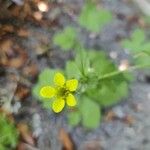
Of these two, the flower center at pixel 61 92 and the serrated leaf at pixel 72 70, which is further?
the serrated leaf at pixel 72 70

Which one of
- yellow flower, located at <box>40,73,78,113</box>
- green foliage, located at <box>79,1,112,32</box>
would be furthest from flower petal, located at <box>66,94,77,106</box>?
green foliage, located at <box>79,1,112,32</box>

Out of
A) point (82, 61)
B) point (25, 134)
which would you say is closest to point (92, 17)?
point (82, 61)

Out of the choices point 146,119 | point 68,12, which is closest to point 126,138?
point 146,119

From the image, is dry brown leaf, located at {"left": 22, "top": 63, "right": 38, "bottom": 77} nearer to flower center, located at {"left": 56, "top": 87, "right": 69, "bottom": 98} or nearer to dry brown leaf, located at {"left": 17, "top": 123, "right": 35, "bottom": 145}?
dry brown leaf, located at {"left": 17, "top": 123, "right": 35, "bottom": 145}

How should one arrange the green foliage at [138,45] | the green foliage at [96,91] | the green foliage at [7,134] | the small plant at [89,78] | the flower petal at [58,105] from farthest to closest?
1. the green foliage at [138,45]
2. the green foliage at [96,91]
3. the small plant at [89,78]
4. the green foliage at [7,134]
5. the flower petal at [58,105]

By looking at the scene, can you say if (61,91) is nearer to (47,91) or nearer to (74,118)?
(47,91)

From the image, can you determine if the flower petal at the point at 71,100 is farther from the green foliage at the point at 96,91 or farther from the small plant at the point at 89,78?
the green foliage at the point at 96,91

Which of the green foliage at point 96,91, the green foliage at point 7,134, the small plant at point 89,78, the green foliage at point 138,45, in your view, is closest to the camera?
the green foliage at point 7,134

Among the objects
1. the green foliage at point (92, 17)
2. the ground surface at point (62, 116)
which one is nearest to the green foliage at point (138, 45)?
the ground surface at point (62, 116)

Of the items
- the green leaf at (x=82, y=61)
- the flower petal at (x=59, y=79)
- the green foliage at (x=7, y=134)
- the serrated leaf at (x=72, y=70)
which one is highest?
the green leaf at (x=82, y=61)
